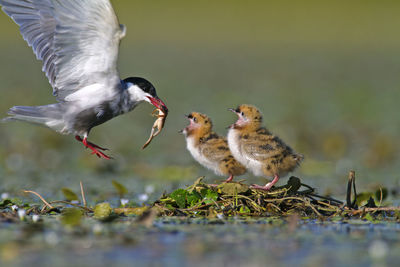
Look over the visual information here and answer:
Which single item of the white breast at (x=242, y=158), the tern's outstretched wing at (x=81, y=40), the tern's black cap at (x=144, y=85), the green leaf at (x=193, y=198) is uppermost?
the tern's outstretched wing at (x=81, y=40)

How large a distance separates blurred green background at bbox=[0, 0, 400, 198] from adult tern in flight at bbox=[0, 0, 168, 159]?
6.16 ft

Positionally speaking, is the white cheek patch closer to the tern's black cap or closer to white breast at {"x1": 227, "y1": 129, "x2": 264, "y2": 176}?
the tern's black cap

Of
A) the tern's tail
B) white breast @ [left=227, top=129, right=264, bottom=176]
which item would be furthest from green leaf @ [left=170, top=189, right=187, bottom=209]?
the tern's tail

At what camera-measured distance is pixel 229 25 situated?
31.1 m

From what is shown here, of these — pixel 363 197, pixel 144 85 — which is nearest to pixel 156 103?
pixel 144 85

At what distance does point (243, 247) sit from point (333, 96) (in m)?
11.8

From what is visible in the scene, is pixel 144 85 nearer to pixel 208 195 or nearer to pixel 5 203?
pixel 208 195

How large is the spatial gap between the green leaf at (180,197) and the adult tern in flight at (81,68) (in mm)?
883

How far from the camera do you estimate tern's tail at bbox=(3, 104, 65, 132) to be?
642cm

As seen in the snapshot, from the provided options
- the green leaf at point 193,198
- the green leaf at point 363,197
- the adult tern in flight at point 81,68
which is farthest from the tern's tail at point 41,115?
the green leaf at point 363,197

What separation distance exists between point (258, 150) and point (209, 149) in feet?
2.69

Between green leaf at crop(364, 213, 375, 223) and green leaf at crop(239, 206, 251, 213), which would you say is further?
green leaf at crop(239, 206, 251, 213)

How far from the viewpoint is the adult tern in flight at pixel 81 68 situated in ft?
19.8

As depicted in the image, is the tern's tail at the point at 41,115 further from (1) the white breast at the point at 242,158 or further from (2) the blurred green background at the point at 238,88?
(2) the blurred green background at the point at 238,88
